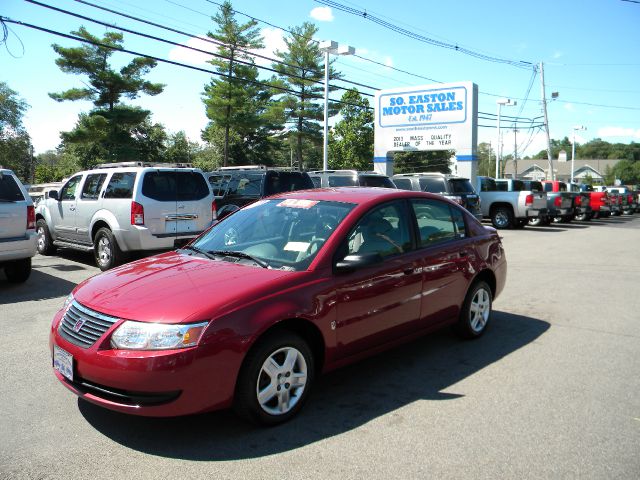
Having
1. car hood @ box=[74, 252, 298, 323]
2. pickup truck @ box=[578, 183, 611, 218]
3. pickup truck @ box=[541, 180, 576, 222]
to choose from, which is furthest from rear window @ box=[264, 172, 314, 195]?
pickup truck @ box=[578, 183, 611, 218]

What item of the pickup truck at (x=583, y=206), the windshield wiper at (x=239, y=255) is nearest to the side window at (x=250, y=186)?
→ the windshield wiper at (x=239, y=255)

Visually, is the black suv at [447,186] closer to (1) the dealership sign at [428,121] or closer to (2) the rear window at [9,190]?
(1) the dealership sign at [428,121]

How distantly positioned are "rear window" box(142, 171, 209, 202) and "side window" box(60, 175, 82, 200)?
218cm

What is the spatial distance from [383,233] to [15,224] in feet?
18.7

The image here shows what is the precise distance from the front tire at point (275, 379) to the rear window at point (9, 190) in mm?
5952

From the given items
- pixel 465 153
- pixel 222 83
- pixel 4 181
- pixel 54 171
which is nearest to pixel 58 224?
pixel 4 181

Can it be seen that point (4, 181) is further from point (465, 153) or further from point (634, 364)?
point (465, 153)

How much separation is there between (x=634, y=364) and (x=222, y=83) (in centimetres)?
4316

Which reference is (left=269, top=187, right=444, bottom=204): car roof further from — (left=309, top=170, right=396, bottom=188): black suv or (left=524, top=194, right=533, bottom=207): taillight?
(left=524, top=194, right=533, bottom=207): taillight

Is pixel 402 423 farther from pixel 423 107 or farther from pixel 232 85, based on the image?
pixel 232 85

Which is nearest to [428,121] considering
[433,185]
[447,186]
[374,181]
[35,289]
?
[433,185]

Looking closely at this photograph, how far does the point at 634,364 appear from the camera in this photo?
493 centimetres

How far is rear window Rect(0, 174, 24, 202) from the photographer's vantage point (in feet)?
25.2

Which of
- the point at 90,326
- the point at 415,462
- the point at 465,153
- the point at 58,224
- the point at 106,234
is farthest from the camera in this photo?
the point at 465,153
